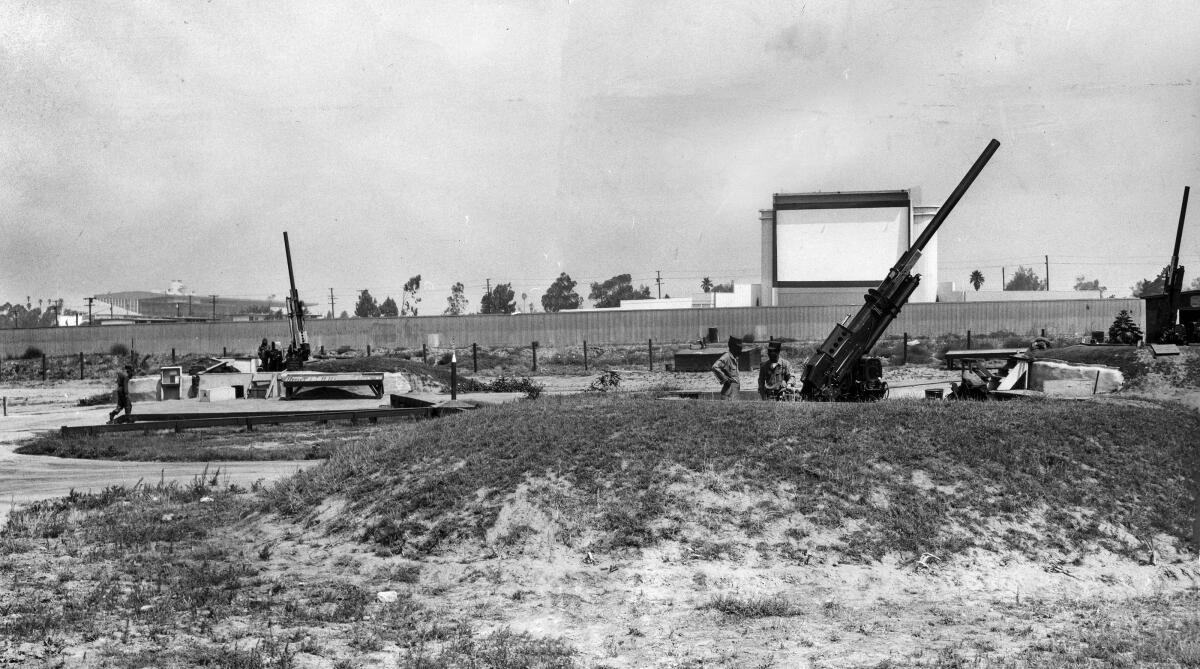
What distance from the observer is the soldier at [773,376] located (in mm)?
16500

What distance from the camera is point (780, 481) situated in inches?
410

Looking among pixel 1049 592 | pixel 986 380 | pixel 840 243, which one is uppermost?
pixel 840 243

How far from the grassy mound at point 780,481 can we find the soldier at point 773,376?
3.78 metres

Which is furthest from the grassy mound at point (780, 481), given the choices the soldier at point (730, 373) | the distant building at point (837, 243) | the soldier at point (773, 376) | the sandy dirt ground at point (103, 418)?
the distant building at point (837, 243)

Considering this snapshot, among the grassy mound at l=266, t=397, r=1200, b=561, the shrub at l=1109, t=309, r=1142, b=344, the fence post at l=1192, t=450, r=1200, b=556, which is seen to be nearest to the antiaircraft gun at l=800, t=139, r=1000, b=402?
the grassy mound at l=266, t=397, r=1200, b=561

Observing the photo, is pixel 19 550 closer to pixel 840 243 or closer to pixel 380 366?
pixel 380 366

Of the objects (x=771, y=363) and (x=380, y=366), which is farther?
(x=380, y=366)

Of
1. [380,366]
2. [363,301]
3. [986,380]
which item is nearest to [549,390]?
[380,366]

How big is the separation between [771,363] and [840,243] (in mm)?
47758

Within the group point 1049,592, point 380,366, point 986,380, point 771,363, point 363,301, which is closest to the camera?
point 1049,592

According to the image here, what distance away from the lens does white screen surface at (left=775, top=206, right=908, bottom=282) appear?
6181 cm

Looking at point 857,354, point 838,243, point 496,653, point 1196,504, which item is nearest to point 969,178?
point 857,354

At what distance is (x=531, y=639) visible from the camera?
739 centimetres

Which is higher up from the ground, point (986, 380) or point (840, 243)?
point (840, 243)
